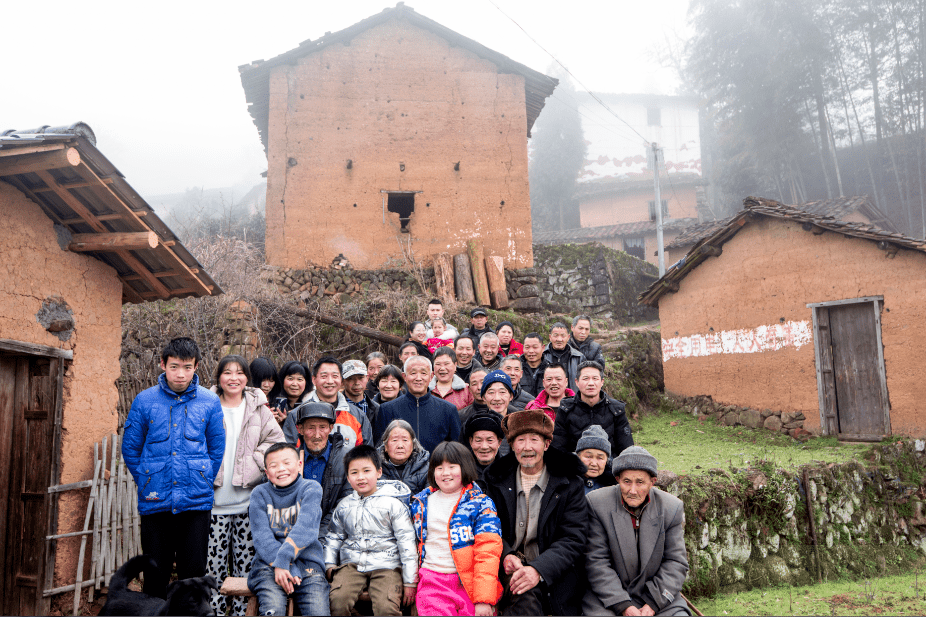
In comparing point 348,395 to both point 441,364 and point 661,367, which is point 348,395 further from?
point 661,367

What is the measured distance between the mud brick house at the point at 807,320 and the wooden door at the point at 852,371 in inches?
0.6

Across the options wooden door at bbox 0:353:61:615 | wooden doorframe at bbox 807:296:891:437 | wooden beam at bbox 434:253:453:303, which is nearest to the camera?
wooden door at bbox 0:353:61:615

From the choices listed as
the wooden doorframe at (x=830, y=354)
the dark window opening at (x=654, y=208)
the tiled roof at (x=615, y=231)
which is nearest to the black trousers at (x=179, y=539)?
the wooden doorframe at (x=830, y=354)

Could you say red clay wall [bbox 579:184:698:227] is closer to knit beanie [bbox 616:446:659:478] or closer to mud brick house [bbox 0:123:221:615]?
mud brick house [bbox 0:123:221:615]

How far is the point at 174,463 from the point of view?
4133mm

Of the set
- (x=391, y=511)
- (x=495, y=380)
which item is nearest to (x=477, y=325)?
(x=495, y=380)

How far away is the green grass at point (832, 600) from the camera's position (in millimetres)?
6363

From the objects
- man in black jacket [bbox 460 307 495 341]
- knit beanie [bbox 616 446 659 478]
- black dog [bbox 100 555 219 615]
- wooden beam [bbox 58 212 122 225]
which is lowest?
black dog [bbox 100 555 219 615]

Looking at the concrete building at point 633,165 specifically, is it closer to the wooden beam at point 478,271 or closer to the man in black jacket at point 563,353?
the wooden beam at point 478,271

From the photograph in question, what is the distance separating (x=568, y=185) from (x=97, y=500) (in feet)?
109

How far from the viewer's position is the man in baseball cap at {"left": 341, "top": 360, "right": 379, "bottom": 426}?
5.36 metres

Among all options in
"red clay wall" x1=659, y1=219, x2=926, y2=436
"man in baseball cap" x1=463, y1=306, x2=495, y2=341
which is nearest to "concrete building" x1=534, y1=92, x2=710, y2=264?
"red clay wall" x1=659, y1=219, x2=926, y2=436

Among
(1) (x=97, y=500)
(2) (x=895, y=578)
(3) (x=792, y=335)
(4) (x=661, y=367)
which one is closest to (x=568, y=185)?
(4) (x=661, y=367)

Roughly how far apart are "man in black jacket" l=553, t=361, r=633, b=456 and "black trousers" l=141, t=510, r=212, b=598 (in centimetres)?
272
